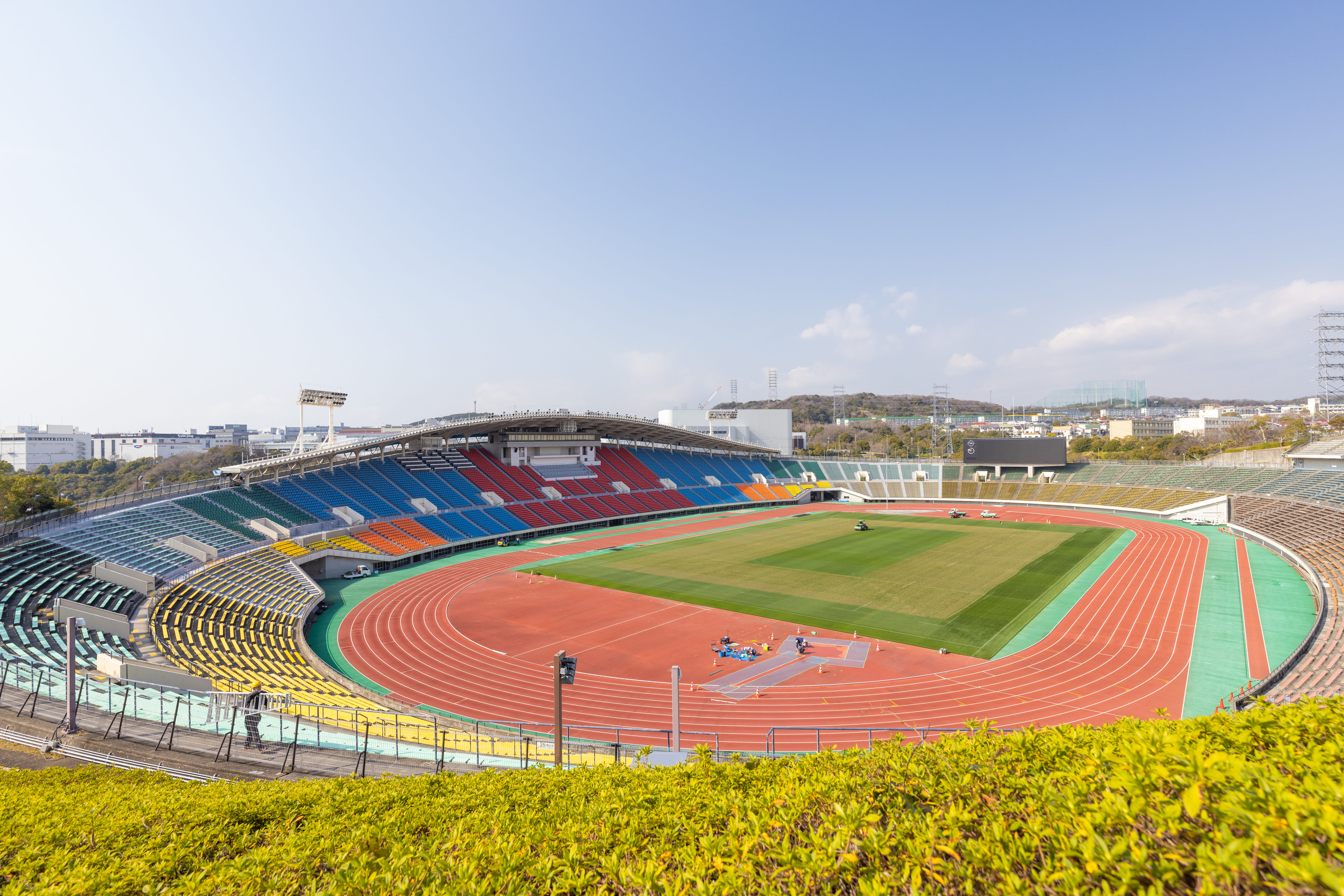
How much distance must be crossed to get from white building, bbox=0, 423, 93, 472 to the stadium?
105 metres

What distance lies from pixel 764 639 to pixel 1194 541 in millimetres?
37326

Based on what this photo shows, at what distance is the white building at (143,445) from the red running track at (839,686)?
5626 inches

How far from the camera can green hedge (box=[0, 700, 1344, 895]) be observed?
3014mm

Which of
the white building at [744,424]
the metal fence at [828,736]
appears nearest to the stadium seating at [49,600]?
the metal fence at [828,736]

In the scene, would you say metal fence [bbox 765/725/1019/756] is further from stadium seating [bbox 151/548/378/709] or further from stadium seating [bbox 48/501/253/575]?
stadium seating [bbox 48/501/253/575]

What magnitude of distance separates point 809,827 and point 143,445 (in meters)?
197

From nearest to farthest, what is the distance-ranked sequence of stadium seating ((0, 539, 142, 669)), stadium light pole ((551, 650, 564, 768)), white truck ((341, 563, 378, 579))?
stadium light pole ((551, 650, 564, 768))
stadium seating ((0, 539, 142, 669))
white truck ((341, 563, 378, 579))

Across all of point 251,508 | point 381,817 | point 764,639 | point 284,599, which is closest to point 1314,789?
point 381,817

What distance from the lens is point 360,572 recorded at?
3522cm

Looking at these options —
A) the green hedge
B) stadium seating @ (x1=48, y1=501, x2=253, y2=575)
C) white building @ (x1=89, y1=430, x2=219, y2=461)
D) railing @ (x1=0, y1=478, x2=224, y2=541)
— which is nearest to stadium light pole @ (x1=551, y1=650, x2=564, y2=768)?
the green hedge

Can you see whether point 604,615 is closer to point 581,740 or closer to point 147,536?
point 581,740

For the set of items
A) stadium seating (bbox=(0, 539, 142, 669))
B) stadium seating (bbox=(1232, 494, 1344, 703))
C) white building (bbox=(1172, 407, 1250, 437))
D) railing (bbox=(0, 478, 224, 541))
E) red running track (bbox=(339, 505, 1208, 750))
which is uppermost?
white building (bbox=(1172, 407, 1250, 437))

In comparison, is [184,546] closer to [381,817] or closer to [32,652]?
[32,652]

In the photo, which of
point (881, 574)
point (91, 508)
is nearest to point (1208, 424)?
point (881, 574)
